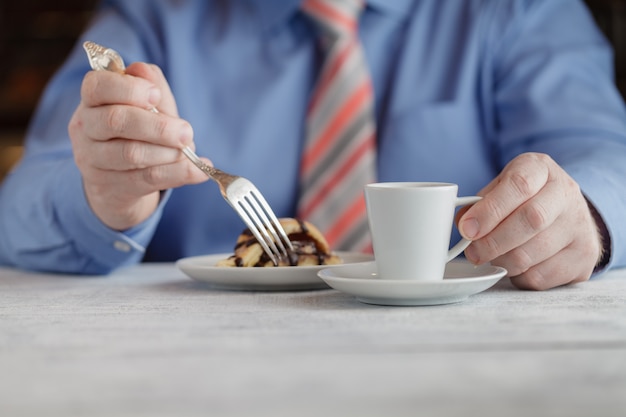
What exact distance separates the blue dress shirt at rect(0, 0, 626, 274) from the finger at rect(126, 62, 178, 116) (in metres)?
0.42

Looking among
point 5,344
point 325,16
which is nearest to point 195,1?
point 325,16

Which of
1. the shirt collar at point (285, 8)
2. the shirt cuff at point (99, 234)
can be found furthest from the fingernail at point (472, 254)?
the shirt collar at point (285, 8)

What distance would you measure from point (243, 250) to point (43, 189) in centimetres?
46

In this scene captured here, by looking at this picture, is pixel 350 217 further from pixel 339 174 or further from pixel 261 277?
pixel 261 277

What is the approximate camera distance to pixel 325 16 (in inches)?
59.9

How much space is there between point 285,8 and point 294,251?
2.47 feet

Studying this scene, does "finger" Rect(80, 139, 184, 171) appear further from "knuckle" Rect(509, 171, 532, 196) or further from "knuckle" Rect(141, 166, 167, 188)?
"knuckle" Rect(509, 171, 532, 196)

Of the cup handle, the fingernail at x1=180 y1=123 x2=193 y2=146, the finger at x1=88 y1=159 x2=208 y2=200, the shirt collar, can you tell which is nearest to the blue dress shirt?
the shirt collar

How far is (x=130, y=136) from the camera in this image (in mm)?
951

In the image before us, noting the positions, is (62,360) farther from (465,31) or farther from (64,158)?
(465,31)

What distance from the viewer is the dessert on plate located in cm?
96

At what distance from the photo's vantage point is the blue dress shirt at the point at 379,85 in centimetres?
150

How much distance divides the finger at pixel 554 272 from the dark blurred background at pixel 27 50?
3.14 metres

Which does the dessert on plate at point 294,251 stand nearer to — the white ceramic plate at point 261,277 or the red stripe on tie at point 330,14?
the white ceramic plate at point 261,277
